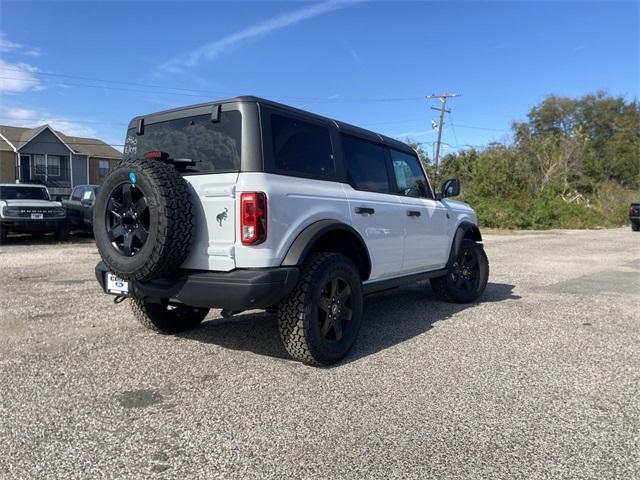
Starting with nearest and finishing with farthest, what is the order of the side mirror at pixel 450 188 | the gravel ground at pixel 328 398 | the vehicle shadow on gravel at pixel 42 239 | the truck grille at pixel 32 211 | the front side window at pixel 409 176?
the gravel ground at pixel 328 398, the front side window at pixel 409 176, the side mirror at pixel 450 188, the truck grille at pixel 32 211, the vehicle shadow on gravel at pixel 42 239

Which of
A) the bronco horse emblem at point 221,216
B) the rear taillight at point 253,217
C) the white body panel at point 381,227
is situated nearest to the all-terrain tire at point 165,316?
the bronco horse emblem at point 221,216

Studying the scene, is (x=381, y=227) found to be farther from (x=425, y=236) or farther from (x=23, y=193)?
(x=23, y=193)

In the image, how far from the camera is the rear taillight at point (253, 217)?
11.8ft

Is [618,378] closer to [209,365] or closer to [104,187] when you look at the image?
[209,365]

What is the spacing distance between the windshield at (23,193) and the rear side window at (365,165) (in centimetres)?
1334

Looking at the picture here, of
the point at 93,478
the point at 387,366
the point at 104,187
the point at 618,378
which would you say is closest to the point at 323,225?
the point at 387,366

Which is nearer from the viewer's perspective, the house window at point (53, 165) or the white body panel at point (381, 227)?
the white body panel at point (381, 227)

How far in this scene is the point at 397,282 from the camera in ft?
17.3

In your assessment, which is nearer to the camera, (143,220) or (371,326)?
(143,220)

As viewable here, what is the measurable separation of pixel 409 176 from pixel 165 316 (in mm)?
3079

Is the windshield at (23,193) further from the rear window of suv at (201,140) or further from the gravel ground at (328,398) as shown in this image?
the rear window of suv at (201,140)

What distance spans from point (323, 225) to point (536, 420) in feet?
6.65

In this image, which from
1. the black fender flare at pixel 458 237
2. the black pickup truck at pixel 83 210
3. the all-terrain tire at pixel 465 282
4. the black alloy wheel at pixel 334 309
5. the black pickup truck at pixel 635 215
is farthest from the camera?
the black pickup truck at pixel 635 215

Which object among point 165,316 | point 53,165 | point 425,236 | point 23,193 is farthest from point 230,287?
point 53,165
